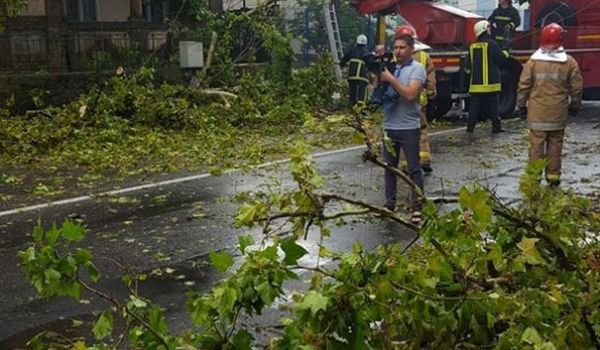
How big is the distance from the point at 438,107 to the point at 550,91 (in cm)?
748

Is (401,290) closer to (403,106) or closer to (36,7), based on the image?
(403,106)

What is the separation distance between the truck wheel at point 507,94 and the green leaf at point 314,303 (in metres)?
13.7

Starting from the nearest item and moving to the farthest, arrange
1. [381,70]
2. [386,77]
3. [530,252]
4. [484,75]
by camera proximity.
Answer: [530,252], [386,77], [381,70], [484,75]

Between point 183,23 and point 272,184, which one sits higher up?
point 183,23

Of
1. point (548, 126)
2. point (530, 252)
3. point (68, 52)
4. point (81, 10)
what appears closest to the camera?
point (530, 252)

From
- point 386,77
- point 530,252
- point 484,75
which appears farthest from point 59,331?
point 484,75

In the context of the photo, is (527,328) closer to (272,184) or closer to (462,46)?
(272,184)

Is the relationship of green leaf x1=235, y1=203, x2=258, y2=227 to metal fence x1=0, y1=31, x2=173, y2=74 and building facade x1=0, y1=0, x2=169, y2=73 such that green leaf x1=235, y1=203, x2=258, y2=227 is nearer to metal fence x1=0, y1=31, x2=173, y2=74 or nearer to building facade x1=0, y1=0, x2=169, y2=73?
metal fence x1=0, y1=31, x2=173, y2=74

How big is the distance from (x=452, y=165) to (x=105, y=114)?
6.17m

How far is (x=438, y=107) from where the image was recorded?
52.1 ft

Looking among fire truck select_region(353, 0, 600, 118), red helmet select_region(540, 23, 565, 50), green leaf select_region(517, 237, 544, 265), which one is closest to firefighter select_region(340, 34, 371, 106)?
fire truck select_region(353, 0, 600, 118)

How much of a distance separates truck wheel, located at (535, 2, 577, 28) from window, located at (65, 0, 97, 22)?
37.4ft

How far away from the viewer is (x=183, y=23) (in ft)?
65.3

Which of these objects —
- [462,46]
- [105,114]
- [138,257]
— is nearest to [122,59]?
[105,114]
